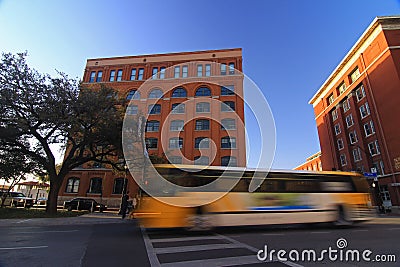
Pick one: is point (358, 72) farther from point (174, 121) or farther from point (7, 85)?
point (7, 85)

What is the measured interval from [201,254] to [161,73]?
3684 cm

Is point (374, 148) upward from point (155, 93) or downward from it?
downward

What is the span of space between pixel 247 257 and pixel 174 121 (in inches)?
1230

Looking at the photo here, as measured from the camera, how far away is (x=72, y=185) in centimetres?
3356

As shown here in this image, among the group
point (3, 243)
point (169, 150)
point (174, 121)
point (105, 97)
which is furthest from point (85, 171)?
point (3, 243)

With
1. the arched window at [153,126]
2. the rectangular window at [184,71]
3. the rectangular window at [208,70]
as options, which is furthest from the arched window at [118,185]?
the rectangular window at [208,70]

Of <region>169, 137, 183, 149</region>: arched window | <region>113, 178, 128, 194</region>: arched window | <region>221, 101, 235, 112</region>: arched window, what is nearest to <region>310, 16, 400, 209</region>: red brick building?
<region>221, 101, 235, 112</region>: arched window

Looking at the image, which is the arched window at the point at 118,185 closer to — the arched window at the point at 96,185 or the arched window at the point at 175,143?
the arched window at the point at 96,185

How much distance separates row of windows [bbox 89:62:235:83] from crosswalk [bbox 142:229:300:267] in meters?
33.5

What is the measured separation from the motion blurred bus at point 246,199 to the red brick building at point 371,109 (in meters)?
21.6

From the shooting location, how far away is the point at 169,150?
1352 inches

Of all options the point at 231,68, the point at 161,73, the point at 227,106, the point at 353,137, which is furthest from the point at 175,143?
the point at 353,137

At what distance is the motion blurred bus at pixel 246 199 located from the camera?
902cm

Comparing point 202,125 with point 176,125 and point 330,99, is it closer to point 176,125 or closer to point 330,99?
point 176,125
